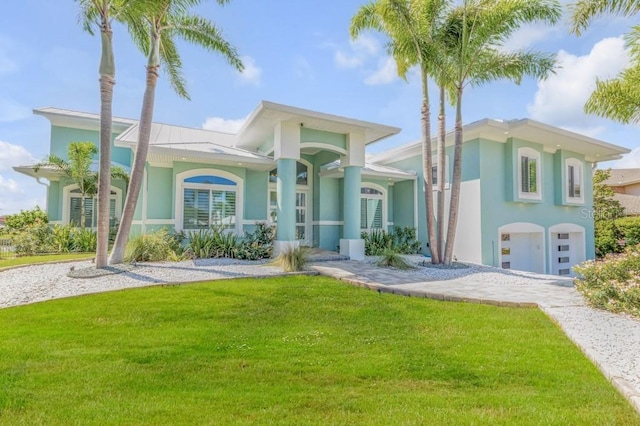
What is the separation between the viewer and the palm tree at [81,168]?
603 inches

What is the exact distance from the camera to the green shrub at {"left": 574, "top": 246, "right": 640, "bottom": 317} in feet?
20.9

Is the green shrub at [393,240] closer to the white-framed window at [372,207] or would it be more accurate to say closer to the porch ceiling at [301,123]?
the white-framed window at [372,207]

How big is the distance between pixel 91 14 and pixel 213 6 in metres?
3.72

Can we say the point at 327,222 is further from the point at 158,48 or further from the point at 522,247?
the point at 158,48

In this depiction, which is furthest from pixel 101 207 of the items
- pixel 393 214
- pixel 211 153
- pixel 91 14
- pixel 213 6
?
pixel 393 214

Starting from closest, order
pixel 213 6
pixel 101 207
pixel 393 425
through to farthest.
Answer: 1. pixel 393 425
2. pixel 101 207
3. pixel 213 6

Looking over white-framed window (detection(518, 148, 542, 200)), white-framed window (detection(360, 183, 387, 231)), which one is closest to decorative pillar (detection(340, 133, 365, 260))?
white-framed window (detection(360, 183, 387, 231))

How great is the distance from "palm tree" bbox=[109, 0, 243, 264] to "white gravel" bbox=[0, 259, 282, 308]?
1.62 metres

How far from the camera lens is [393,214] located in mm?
17891

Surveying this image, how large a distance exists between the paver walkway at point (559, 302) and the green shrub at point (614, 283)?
28 centimetres

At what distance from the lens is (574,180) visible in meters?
17.0

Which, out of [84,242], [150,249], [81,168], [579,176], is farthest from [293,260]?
[579,176]

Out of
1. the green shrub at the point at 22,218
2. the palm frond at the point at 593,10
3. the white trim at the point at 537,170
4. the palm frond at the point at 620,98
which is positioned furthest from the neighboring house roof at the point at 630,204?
the green shrub at the point at 22,218

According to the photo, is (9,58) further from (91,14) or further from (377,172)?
(377,172)
